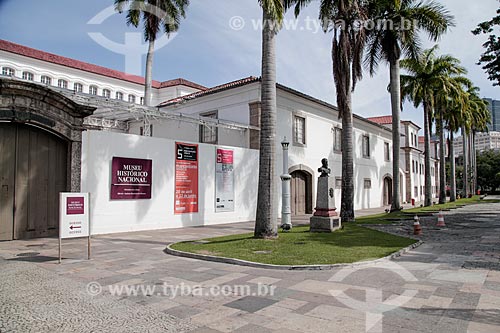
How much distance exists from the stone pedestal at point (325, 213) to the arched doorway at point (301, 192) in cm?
861

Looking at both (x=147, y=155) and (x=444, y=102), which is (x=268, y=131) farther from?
(x=444, y=102)

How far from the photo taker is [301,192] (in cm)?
2353

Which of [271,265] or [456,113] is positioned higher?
[456,113]

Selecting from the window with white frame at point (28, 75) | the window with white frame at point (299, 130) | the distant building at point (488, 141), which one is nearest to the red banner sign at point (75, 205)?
the window with white frame at point (299, 130)

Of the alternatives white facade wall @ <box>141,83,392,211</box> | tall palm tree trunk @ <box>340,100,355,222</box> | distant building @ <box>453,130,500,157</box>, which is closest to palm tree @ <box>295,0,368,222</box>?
tall palm tree trunk @ <box>340,100,355,222</box>

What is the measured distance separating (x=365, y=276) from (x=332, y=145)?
20360mm

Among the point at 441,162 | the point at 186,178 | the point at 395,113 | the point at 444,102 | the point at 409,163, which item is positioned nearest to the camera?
the point at 186,178

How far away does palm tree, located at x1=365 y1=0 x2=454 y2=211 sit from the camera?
68.9 feet

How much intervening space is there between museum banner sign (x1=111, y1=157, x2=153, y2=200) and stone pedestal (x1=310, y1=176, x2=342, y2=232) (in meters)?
6.80

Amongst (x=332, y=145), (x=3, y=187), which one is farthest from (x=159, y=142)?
(x=332, y=145)

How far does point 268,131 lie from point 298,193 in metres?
12.4

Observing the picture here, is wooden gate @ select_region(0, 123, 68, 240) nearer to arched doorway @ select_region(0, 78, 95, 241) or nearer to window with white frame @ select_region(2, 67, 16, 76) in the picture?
arched doorway @ select_region(0, 78, 95, 241)

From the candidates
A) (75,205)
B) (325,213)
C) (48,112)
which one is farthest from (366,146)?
(75,205)

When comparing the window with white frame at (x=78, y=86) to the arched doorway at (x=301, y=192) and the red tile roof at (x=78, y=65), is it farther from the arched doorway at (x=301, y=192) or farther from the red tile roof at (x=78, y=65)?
the arched doorway at (x=301, y=192)
